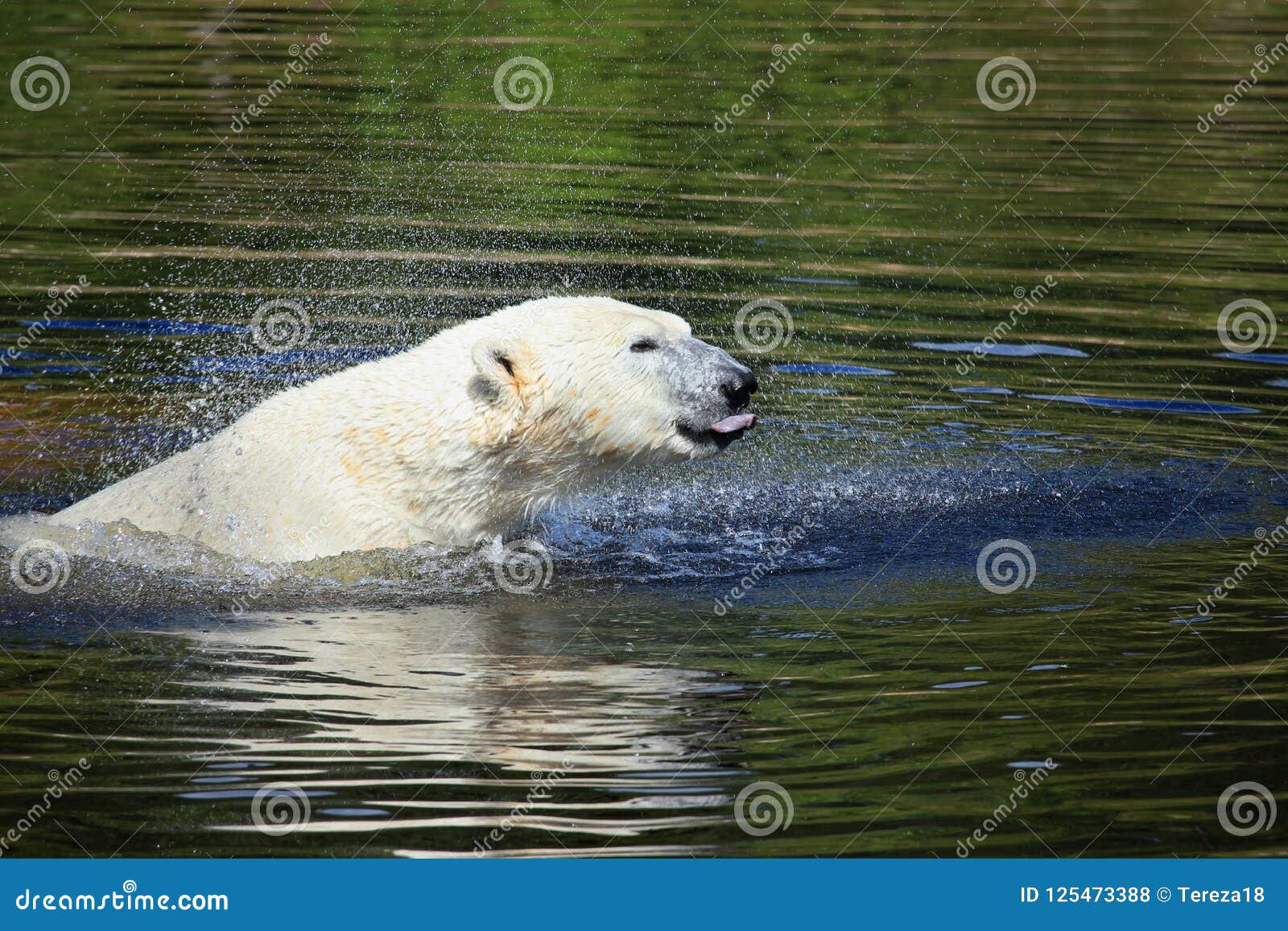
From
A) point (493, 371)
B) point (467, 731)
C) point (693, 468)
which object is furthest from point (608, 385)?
point (693, 468)

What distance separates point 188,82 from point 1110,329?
13.0 metres

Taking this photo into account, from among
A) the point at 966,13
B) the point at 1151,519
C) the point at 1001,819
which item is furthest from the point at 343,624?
the point at 966,13

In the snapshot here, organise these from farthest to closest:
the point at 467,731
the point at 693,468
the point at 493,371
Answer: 1. the point at 693,468
2. the point at 493,371
3. the point at 467,731

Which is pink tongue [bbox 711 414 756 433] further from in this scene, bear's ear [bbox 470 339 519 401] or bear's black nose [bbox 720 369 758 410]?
bear's ear [bbox 470 339 519 401]

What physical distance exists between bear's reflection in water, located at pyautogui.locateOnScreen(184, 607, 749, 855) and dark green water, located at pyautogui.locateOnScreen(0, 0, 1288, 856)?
2cm

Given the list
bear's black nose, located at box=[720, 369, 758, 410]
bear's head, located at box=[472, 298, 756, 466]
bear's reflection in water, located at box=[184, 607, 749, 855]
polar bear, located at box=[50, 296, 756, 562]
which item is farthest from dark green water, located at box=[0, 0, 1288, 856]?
bear's black nose, located at box=[720, 369, 758, 410]

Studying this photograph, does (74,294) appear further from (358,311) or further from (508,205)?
(508,205)

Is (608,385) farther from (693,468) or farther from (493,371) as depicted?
(693,468)

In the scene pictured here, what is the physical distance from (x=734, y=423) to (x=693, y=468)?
105 inches

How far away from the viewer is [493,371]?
279 inches

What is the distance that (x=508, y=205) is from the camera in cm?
1595

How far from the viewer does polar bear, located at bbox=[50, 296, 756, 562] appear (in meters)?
7.16

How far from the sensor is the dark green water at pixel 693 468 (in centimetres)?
551

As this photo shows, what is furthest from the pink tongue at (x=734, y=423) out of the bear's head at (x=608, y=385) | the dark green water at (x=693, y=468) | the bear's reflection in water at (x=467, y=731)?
the bear's reflection in water at (x=467, y=731)
